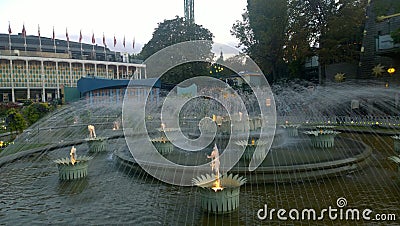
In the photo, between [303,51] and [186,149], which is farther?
[303,51]

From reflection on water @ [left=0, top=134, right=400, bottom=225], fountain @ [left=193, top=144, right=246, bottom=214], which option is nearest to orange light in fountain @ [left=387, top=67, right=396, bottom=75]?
reflection on water @ [left=0, top=134, right=400, bottom=225]

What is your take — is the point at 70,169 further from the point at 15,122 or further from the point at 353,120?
the point at 353,120

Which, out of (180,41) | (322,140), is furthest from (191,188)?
(180,41)

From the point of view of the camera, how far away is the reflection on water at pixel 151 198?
7.75m

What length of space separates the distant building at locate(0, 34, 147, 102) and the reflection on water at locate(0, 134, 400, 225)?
190ft

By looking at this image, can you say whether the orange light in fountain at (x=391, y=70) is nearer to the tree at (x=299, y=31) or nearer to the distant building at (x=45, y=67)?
the tree at (x=299, y=31)

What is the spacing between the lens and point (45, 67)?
74.1 meters

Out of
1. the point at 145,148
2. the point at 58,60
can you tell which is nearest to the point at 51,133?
the point at 145,148

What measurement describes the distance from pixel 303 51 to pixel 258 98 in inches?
313

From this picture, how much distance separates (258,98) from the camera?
39.3 metres

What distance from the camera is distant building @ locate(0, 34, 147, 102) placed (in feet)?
229

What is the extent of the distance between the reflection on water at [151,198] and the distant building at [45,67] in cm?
5800

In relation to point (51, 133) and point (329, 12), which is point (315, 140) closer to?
point (51, 133)

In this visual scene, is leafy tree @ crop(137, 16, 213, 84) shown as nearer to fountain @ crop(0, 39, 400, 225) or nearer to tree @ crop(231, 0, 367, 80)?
tree @ crop(231, 0, 367, 80)
